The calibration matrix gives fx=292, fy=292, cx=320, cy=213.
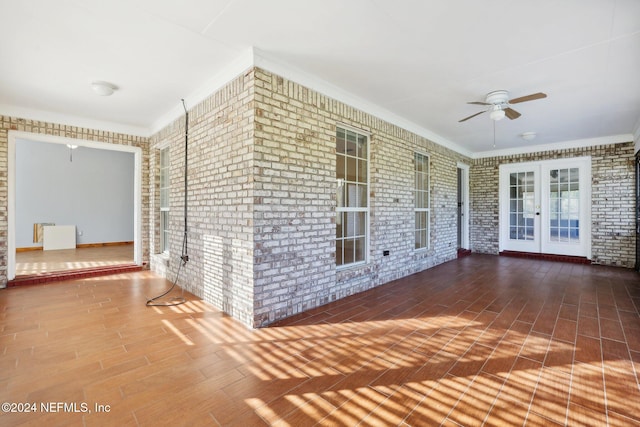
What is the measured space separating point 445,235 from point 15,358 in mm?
7080

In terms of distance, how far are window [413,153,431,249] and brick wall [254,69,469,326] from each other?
3.74 feet

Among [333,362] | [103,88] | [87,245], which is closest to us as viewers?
[333,362]

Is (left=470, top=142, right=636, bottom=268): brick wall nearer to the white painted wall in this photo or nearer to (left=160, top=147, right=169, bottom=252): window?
(left=160, top=147, right=169, bottom=252): window

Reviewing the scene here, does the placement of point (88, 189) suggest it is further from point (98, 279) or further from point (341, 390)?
point (341, 390)

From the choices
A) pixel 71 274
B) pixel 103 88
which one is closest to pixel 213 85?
pixel 103 88

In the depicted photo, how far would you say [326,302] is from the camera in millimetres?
3809

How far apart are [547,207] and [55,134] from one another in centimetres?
1071

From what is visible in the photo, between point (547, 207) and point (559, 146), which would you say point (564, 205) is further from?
point (559, 146)

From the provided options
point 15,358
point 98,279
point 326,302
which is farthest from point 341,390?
point 98,279

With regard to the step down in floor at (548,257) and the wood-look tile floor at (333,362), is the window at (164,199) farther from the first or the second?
the step down in floor at (548,257)

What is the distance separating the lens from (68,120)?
5105mm

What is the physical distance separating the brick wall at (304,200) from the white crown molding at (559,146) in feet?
15.3

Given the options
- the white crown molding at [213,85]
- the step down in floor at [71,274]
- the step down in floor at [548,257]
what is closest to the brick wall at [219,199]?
the white crown molding at [213,85]

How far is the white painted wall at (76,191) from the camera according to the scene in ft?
26.3
